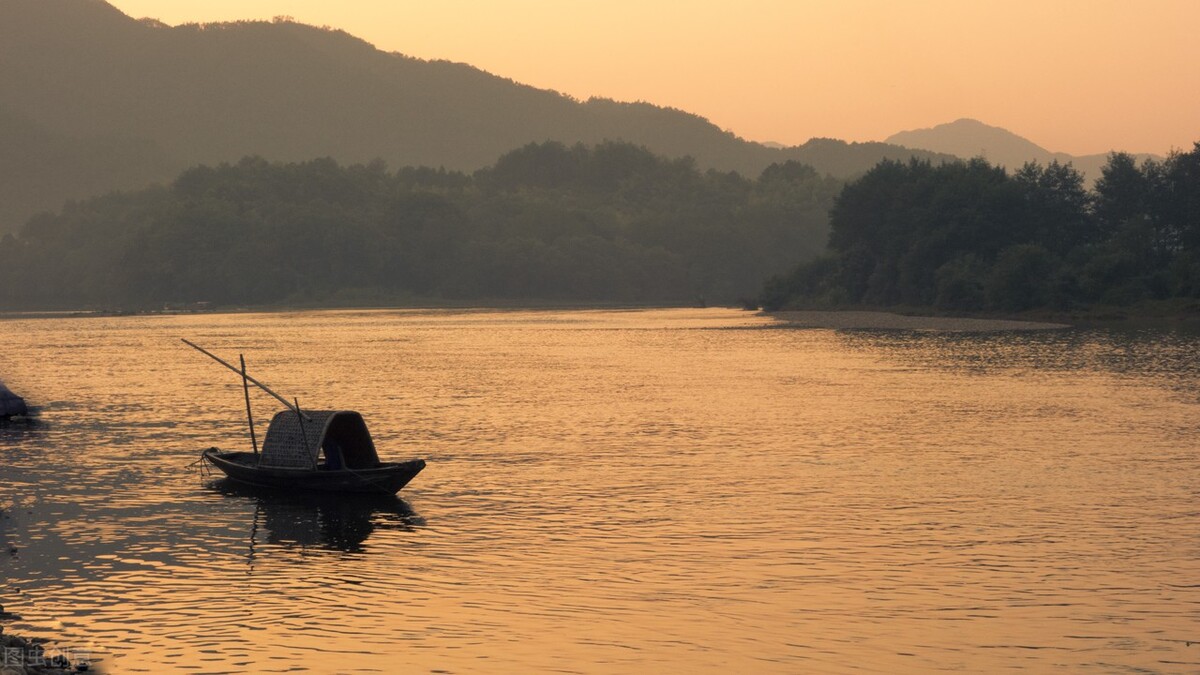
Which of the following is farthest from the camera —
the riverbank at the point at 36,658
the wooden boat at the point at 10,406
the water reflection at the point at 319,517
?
the wooden boat at the point at 10,406

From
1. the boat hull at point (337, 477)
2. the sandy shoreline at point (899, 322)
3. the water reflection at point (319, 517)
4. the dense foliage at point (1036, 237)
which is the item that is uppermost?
the dense foliage at point (1036, 237)

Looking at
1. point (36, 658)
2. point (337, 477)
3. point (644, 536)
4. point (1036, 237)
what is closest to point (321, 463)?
point (337, 477)

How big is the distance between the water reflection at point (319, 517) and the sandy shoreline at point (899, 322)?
118m

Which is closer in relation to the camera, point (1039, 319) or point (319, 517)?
point (319, 517)

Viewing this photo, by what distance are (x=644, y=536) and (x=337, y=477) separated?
11113 mm

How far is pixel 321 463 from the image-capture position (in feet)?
149

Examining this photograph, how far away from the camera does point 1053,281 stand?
16388cm

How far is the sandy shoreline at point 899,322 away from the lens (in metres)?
154

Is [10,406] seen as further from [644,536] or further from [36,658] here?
[36,658]

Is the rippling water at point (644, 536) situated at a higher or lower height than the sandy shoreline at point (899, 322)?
lower

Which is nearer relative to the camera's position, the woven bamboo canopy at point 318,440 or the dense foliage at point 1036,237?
the woven bamboo canopy at point 318,440

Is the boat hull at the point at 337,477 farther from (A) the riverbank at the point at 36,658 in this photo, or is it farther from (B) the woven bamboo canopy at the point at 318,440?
(A) the riverbank at the point at 36,658

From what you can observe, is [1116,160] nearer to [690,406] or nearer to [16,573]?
[690,406]

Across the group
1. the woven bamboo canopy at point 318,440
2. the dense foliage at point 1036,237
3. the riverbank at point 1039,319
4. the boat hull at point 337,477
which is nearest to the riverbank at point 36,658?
the boat hull at point 337,477
